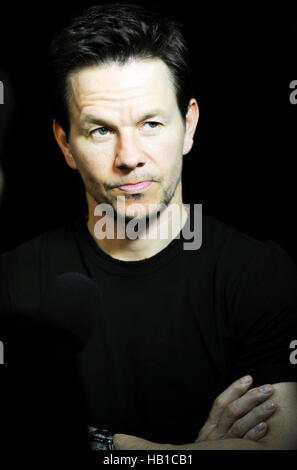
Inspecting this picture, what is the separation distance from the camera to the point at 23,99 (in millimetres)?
1625

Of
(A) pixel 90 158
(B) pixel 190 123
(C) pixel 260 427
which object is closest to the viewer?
(C) pixel 260 427

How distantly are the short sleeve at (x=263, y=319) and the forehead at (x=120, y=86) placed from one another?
505 millimetres

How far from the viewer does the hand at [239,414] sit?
1.32 m

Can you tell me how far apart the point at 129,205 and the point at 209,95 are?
16.7 inches

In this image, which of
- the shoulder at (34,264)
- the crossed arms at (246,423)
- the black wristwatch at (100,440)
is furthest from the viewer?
the shoulder at (34,264)

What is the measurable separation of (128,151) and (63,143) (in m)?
0.27

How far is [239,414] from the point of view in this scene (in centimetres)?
136

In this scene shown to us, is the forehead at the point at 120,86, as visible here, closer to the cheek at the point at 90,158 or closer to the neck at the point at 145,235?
the cheek at the point at 90,158

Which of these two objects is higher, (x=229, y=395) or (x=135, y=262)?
(x=135, y=262)

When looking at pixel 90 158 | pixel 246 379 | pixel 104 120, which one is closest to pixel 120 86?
pixel 104 120

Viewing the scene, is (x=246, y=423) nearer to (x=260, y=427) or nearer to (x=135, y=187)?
(x=260, y=427)

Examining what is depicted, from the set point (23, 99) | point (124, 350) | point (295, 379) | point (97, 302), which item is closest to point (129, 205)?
point (97, 302)

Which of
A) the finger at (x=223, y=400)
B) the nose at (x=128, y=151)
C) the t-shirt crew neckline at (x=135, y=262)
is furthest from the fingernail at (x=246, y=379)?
the nose at (x=128, y=151)
